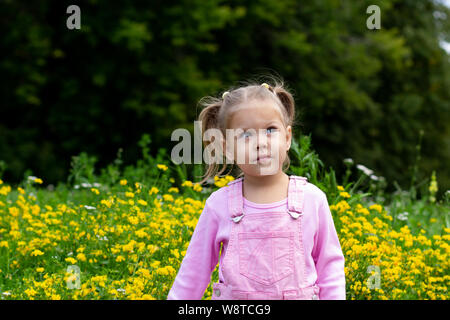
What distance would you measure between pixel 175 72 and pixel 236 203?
1054 centimetres

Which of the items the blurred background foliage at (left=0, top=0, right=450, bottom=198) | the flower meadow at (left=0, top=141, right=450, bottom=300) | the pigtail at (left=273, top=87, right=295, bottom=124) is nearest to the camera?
the pigtail at (left=273, top=87, right=295, bottom=124)

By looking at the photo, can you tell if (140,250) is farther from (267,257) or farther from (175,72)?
(175,72)

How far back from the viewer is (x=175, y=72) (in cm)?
1248

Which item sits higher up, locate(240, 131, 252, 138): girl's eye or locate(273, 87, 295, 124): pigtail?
locate(273, 87, 295, 124): pigtail

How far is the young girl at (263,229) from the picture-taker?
212 centimetres

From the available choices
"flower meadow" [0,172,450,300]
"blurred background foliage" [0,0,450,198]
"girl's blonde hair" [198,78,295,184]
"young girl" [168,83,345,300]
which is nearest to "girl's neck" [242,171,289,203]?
"young girl" [168,83,345,300]

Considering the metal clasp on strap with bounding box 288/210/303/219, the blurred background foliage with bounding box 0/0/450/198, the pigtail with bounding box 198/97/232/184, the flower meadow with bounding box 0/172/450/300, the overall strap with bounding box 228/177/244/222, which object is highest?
the blurred background foliage with bounding box 0/0/450/198

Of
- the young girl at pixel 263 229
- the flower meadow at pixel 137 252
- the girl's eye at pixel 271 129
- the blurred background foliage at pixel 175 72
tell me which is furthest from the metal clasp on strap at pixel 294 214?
the blurred background foliage at pixel 175 72

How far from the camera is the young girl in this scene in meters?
2.12

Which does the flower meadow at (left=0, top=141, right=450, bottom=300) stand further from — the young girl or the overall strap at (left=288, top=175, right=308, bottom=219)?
the overall strap at (left=288, top=175, right=308, bottom=219)

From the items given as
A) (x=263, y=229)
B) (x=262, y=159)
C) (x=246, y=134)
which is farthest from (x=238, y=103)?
(x=263, y=229)

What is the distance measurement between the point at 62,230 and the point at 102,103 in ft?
30.6

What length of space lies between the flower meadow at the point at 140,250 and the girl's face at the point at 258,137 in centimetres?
90
